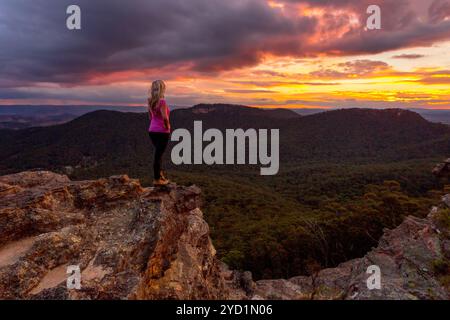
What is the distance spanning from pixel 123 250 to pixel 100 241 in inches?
38.3

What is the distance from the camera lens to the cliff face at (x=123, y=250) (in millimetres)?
8336

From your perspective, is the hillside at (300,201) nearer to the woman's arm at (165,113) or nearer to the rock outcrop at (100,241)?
the rock outcrop at (100,241)

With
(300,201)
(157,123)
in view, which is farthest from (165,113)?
(300,201)

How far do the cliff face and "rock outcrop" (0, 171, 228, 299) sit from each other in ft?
0.09

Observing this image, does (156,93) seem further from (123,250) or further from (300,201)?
(300,201)

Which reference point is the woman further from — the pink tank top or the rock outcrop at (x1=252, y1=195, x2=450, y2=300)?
the rock outcrop at (x1=252, y1=195, x2=450, y2=300)

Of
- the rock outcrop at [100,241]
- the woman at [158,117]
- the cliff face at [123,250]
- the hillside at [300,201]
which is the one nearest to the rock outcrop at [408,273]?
the cliff face at [123,250]

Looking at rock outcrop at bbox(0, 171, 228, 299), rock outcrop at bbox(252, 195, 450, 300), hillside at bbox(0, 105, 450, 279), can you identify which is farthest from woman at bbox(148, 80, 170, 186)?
hillside at bbox(0, 105, 450, 279)

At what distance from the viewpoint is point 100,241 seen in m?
10.3

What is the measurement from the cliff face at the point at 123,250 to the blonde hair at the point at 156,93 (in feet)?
12.0

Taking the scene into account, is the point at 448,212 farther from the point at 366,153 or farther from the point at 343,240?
the point at 366,153

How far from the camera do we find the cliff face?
8336 millimetres

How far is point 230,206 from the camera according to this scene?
2963 inches

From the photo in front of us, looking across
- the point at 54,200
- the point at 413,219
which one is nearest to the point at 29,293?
the point at 54,200
